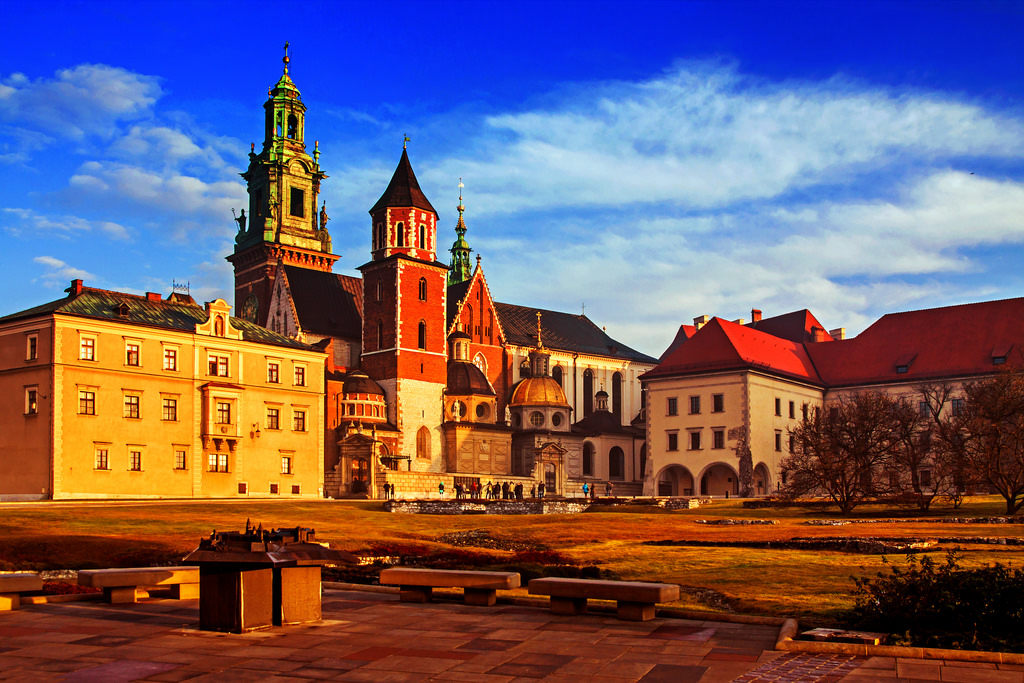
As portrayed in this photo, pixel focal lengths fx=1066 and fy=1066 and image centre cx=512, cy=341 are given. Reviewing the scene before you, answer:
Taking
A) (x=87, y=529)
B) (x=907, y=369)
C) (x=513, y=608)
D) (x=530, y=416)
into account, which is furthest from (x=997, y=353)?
(x=513, y=608)

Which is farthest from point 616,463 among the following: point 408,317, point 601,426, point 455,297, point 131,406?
point 131,406

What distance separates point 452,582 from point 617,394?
99.6m

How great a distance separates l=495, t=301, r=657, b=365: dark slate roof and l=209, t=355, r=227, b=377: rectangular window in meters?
43.7

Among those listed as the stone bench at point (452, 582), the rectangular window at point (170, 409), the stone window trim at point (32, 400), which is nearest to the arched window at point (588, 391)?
the rectangular window at point (170, 409)

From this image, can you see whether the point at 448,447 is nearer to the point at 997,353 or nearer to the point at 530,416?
the point at 530,416

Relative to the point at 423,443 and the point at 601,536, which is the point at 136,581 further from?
the point at 423,443

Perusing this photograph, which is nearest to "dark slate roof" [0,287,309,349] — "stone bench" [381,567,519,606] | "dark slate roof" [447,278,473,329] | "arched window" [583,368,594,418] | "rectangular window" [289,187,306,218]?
"dark slate roof" [447,278,473,329]

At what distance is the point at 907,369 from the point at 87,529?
71601 millimetres

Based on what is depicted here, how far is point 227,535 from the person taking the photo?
14227 millimetres

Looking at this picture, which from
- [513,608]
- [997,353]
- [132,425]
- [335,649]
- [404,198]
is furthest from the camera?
[404,198]

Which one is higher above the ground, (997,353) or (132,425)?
(997,353)

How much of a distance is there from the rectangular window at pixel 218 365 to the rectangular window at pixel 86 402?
7.68 m

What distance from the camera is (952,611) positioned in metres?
12.7

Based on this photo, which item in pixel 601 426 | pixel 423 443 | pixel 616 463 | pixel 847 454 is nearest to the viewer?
pixel 847 454
